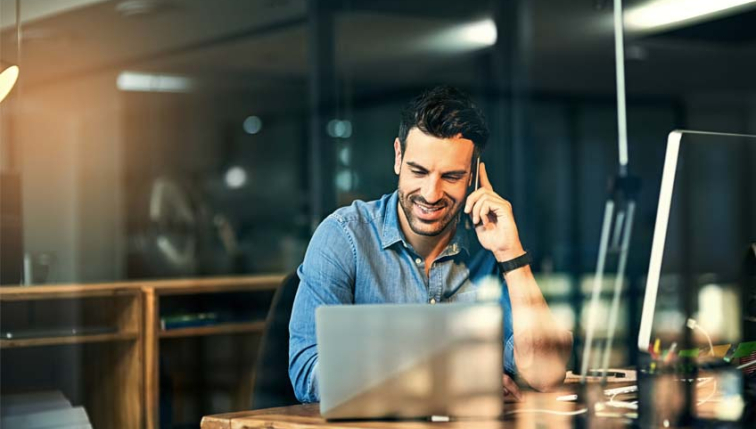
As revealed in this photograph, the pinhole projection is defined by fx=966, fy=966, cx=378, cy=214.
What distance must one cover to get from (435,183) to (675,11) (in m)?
2.72

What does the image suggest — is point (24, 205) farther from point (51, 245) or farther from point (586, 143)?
point (586, 143)

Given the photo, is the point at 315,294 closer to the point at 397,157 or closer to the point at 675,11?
the point at 397,157

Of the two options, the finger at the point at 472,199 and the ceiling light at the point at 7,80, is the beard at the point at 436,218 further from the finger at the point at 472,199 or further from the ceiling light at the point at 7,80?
the ceiling light at the point at 7,80

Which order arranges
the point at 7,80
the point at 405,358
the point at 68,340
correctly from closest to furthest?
the point at 405,358 < the point at 7,80 < the point at 68,340

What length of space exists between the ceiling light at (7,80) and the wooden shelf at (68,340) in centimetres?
76

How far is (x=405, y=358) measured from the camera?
1.78 meters

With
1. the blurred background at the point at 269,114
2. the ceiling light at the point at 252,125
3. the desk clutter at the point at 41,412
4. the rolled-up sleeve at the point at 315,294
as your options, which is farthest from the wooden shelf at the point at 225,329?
the rolled-up sleeve at the point at 315,294

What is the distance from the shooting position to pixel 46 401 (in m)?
3.07

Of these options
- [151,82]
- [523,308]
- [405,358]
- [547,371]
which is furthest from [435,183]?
[151,82]

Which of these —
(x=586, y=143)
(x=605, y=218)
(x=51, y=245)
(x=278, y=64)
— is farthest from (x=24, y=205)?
(x=586, y=143)

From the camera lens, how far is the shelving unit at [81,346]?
3.01 m

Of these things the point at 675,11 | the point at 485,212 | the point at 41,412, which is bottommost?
the point at 41,412

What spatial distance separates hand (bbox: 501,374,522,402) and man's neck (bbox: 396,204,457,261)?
417 millimetres

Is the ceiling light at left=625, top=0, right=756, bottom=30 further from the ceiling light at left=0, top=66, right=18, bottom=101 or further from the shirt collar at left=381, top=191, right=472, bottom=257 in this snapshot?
the ceiling light at left=0, top=66, right=18, bottom=101
